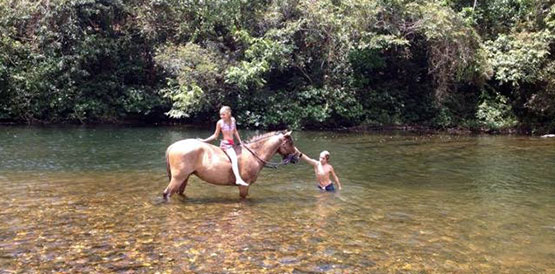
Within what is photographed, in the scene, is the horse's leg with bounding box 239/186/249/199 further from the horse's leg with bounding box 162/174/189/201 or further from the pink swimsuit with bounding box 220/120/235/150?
the horse's leg with bounding box 162/174/189/201

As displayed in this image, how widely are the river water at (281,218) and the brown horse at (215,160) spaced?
1.35 ft

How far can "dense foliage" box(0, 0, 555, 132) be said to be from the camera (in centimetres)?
2658

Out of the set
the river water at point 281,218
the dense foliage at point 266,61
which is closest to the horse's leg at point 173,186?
the river water at point 281,218

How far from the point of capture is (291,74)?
101 feet

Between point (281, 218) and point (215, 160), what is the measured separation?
86.9 inches

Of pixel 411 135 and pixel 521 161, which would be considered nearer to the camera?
pixel 521 161

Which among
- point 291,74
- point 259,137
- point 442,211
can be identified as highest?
point 291,74

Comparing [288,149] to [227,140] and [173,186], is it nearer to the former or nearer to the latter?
[227,140]

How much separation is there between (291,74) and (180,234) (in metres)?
23.5

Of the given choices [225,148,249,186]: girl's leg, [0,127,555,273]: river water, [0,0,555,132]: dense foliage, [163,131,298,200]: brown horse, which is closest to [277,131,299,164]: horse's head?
[163,131,298,200]: brown horse

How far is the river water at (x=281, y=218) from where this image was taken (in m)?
6.83

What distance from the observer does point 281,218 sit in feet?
29.9


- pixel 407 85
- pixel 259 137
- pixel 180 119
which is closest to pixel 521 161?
pixel 259 137

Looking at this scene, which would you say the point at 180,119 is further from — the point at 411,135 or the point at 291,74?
the point at 411,135
